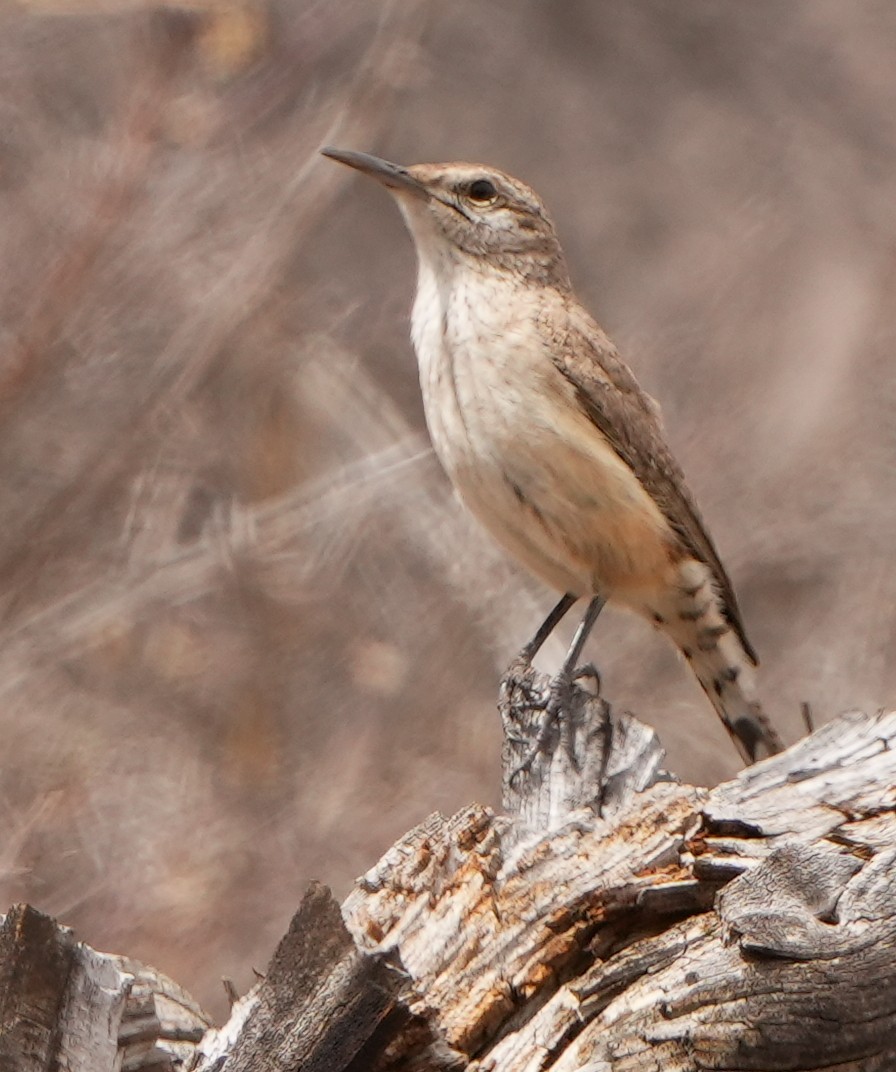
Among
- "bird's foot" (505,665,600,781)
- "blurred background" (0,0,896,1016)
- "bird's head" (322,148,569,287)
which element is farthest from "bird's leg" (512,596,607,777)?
"bird's head" (322,148,569,287)

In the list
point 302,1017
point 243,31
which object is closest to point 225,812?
point 243,31

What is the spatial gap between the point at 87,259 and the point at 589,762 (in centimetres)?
251

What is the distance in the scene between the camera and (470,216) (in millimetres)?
6414

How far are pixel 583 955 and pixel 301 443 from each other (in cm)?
354

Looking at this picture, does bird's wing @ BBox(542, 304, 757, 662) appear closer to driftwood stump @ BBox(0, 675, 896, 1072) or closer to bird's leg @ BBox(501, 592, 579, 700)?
bird's leg @ BBox(501, 592, 579, 700)

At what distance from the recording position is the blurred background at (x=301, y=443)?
258 inches

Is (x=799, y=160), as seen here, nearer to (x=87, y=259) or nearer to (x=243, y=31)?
(x=243, y=31)

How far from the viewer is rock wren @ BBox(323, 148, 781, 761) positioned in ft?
19.2

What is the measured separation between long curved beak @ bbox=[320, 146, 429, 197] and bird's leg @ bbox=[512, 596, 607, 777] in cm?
149

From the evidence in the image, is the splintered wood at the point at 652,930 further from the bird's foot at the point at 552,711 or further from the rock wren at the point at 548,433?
the rock wren at the point at 548,433

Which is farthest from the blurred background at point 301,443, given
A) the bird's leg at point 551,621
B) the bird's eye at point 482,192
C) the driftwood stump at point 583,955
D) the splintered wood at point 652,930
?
the splintered wood at point 652,930

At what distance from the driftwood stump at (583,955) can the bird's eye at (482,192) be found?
255 cm

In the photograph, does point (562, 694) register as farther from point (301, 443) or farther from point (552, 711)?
point (301, 443)

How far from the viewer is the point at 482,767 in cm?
694
